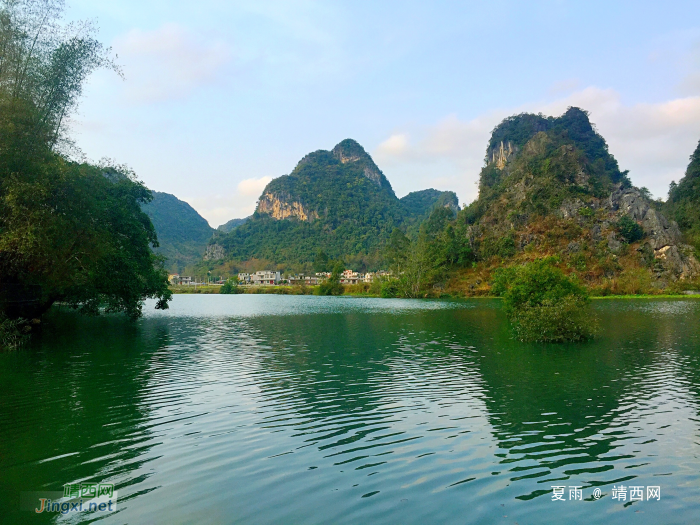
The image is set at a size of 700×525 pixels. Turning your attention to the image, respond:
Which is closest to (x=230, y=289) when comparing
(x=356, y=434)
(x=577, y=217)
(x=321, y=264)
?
(x=321, y=264)

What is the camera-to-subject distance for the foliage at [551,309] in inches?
1068

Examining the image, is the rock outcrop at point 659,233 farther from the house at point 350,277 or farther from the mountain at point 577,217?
the house at point 350,277

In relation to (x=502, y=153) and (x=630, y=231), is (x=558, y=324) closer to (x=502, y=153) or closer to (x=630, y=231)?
(x=630, y=231)

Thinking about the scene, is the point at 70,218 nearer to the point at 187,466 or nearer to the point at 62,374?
the point at 62,374

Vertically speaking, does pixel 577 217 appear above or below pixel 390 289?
above

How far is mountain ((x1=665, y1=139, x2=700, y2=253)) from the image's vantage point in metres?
104

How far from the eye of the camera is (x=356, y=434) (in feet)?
36.0

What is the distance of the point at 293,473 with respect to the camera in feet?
28.1

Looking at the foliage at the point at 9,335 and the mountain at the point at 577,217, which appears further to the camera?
the mountain at the point at 577,217

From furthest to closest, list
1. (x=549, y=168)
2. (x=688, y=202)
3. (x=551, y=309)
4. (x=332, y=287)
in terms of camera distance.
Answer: (x=332, y=287)
(x=549, y=168)
(x=688, y=202)
(x=551, y=309)

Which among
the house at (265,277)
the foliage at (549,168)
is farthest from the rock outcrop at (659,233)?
the house at (265,277)

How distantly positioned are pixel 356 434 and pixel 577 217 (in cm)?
11268

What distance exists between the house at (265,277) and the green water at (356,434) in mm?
155800

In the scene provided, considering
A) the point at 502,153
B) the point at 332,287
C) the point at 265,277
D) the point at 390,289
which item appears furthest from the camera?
the point at 265,277
